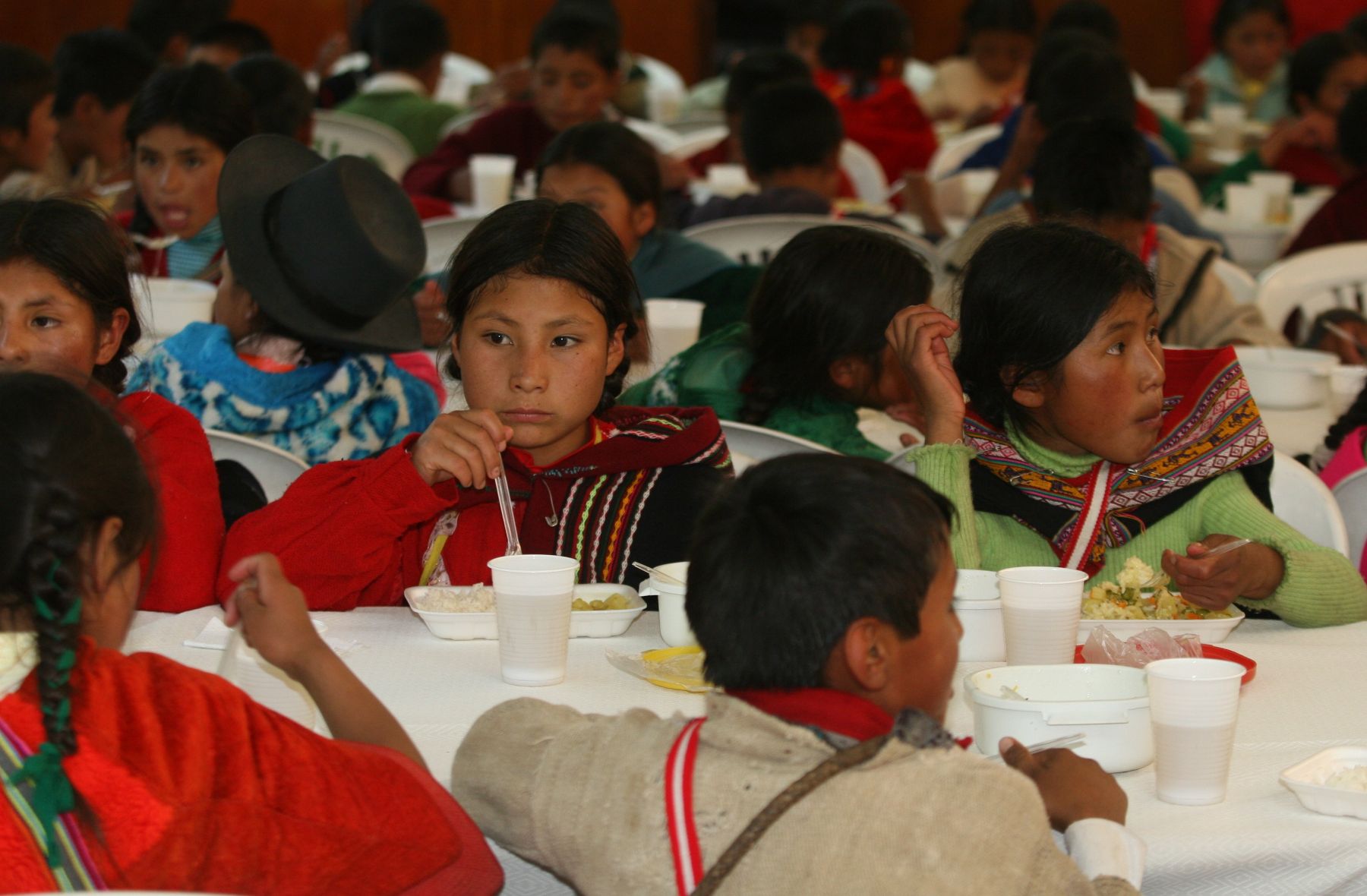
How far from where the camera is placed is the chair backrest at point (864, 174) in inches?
268

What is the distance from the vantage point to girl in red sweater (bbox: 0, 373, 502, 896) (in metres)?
1.33

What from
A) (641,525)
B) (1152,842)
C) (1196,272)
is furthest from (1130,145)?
(1152,842)

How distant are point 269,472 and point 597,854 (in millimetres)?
1465

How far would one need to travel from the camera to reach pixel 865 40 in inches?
309

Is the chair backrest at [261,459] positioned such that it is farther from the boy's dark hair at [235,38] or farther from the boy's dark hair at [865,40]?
the boy's dark hair at [865,40]

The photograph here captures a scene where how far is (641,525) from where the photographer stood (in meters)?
2.42

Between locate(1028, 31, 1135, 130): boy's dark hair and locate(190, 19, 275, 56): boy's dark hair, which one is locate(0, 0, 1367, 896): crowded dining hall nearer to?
locate(1028, 31, 1135, 130): boy's dark hair

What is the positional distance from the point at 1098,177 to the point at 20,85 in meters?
3.91

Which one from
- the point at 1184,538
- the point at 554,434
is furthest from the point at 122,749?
the point at 1184,538

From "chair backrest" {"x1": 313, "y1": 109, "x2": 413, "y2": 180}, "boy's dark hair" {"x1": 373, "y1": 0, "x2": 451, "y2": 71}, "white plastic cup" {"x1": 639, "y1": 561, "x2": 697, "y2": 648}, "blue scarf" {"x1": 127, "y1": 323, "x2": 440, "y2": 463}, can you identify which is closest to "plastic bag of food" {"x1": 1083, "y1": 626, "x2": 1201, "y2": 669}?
"white plastic cup" {"x1": 639, "y1": 561, "x2": 697, "y2": 648}

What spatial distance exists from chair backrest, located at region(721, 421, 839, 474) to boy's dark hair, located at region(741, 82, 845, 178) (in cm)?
286

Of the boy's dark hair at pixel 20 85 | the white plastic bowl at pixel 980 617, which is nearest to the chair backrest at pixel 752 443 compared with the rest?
the white plastic bowl at pixel 980 617

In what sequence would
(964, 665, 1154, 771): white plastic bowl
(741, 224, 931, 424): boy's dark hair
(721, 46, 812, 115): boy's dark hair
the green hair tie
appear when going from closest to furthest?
the green hair tie
(964, 665, 1154, 771): white plastic bowl
(741, 224, 931, 424): boy's dark hair
(721, 46, 812, 115): boy's dark hair

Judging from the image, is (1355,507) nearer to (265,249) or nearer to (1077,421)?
(1077,421)
